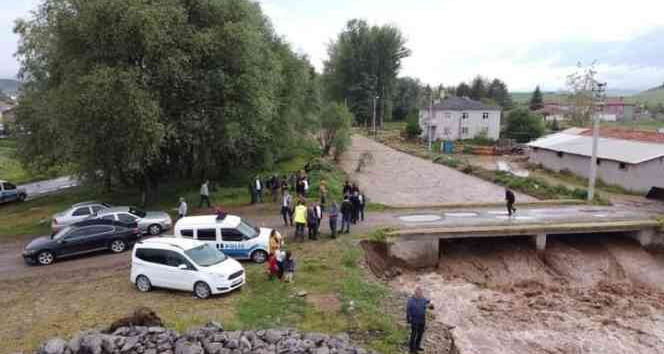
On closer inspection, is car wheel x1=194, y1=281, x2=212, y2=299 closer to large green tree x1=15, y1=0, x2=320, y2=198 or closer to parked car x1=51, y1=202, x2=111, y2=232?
large green tree x1=15, y1=0, x2=320, y2=198

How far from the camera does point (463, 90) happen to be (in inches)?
4104

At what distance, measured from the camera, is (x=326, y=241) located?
60.6 feet

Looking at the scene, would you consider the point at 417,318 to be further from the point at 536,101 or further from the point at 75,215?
the point at 536,101

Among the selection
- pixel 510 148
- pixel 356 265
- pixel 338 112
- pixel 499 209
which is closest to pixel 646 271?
pixel 499 209

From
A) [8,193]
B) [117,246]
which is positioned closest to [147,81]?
[117,246]

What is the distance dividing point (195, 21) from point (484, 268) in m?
18.5

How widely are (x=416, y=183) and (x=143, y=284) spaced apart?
25.3m

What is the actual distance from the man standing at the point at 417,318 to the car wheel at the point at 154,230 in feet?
44.7

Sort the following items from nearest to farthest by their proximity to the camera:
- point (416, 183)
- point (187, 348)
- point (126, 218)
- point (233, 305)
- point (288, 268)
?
1. point (187, 348)
2. point (233, 305)
3. point (288, 268)
4. point (126, 218)
5. point (416, 183)

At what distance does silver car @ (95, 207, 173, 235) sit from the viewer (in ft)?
64.2

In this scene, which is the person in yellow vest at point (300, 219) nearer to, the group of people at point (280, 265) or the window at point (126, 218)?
the group of people at point (280, 265)

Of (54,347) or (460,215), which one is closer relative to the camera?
(54,347)

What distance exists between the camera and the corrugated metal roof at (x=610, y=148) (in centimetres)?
3090

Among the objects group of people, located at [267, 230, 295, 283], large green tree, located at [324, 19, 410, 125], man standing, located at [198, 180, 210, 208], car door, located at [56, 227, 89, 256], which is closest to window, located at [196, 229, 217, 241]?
group of people, located at [267, 230, 295, 283]
